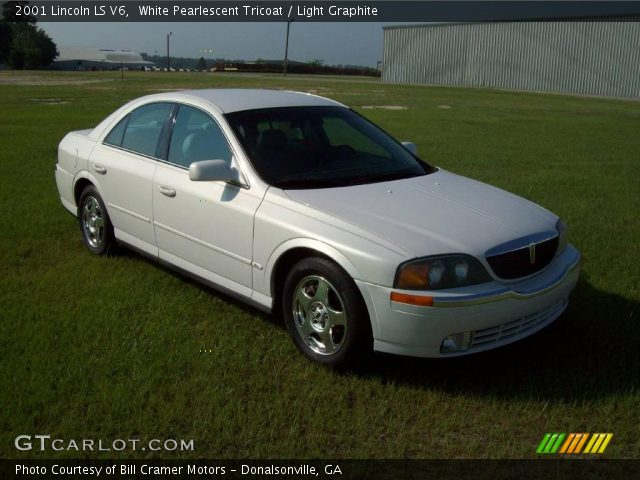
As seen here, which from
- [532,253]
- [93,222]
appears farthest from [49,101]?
[532,253]

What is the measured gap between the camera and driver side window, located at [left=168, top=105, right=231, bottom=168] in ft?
15.3

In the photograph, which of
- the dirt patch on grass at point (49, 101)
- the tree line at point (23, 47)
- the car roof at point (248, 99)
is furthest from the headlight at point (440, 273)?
the tree line at point (23, 47)

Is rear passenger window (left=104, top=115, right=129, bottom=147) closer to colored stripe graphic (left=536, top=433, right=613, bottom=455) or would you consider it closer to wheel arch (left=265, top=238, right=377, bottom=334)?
wheel arch (left=265, top=238, right=377, bottom=334)

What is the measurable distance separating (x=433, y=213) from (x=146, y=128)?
2537mm

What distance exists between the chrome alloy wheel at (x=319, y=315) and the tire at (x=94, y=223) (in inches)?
92.3

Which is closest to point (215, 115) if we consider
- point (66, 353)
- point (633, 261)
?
point (66, 353)

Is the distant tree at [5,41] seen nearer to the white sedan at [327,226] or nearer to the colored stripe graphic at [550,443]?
the white sedan at [327,226]

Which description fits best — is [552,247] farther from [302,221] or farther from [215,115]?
[215,115]

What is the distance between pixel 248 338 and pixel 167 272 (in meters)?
1.46

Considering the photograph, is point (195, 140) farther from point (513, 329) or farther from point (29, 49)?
point (29, 49)

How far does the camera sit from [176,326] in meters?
4.50

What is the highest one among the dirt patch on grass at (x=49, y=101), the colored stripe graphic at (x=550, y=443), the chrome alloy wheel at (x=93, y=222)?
the chrome alloy wheel at (x=93, y=222)

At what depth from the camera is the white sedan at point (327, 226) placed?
3621mm

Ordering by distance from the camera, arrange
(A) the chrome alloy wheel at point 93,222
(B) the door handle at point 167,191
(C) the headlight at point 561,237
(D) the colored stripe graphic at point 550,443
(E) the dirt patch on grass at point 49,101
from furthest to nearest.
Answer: (E) the dirt patch on grass at point 49,101, (A) the chrome alloy wheel at point 93,222, (B) the door handle at point 167,191, (C) the headlight at point 561,237, (D) the colored stripe graphic at point 550,443
